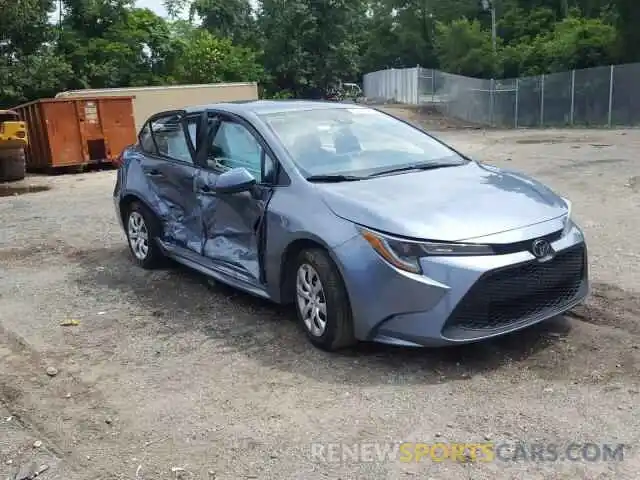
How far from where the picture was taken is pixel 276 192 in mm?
5020

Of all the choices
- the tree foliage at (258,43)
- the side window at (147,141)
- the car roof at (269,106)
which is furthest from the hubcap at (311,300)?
the tree foliage at (258,43)

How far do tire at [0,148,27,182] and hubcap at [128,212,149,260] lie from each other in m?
10.2

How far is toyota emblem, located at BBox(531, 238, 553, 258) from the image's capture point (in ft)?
13.9

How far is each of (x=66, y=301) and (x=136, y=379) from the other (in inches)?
81.9

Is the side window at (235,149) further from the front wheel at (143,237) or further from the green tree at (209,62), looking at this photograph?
the green tree at (209,62)

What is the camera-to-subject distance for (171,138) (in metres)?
6.59

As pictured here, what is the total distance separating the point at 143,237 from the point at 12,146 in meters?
10.6

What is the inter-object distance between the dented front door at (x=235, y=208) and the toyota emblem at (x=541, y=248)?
72.4 inches

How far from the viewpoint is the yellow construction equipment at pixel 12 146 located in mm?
15695

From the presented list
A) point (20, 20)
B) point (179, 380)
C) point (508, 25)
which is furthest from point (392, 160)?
point (508, 25)

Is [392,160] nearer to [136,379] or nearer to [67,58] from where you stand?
[136,379]

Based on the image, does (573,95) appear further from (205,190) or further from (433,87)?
(205,190)

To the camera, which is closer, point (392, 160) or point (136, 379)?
point (136, 379)

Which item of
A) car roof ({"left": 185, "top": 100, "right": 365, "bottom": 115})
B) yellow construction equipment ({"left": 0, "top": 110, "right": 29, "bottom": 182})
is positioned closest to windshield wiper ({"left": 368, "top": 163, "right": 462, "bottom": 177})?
car roof ({"left": 185, "top": 100, "right": 365, "bottom": 115})
